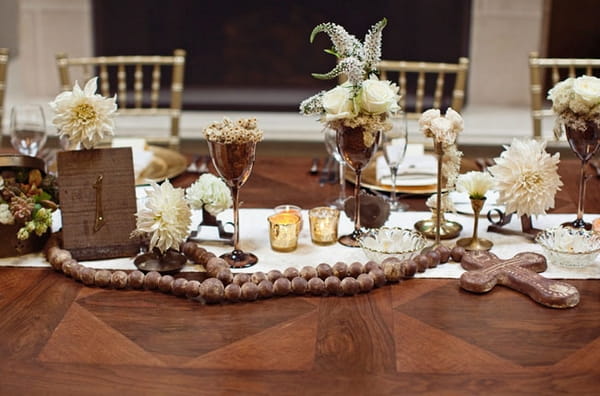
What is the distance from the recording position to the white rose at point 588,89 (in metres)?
1.66

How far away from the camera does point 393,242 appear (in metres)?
1.61

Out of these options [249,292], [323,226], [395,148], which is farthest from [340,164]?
[249,292]

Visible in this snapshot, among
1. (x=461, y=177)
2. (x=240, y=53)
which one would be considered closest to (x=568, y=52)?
(x=240, y=53)

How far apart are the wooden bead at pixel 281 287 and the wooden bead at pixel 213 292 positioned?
0.09 metres

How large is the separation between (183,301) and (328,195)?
0.70 meters

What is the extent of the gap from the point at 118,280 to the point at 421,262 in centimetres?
55

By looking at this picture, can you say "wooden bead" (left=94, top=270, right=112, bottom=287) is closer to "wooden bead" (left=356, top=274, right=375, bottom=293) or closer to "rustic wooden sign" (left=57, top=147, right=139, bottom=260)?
"rustic wooden sign" (left=57, top=147, right=139, bottom=260)

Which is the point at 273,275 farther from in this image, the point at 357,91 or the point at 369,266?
the point at 357,91

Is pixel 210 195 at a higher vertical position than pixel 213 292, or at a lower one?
higher

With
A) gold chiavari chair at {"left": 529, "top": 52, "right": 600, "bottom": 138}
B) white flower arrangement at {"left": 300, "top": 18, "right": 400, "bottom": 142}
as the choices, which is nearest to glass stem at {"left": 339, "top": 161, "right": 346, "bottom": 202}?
white flower arrangement at {"left": 300, "top": 18, "right": 400, "bottom": 142}

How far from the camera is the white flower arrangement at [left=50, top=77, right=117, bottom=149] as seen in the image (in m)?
1.57

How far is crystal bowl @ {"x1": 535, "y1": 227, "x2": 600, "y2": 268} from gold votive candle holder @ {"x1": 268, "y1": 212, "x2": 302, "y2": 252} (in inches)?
18.9

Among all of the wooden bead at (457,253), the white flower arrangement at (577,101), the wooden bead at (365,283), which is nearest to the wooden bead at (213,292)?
the wooden bead at (365,283)

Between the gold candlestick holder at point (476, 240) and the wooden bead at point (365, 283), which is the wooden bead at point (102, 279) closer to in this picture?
the wooden bead at point (365, 283)
